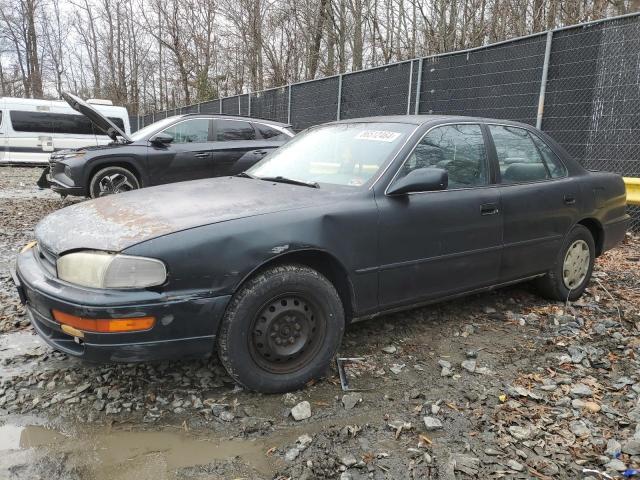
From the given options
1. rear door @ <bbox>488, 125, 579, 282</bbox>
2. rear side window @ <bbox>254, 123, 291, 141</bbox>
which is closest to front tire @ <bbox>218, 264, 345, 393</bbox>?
rear door @ <bbox>488, 125, 579, 282</bbox>

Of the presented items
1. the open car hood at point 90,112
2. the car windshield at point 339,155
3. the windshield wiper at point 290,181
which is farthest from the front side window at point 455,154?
the open car hood at point 90,112

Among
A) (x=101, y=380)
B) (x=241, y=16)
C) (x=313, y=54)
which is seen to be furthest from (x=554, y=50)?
(x=241, y=16)

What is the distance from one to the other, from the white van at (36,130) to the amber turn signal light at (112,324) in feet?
45.6

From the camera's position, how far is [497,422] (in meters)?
2.60

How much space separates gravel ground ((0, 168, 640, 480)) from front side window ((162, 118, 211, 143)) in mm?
5072

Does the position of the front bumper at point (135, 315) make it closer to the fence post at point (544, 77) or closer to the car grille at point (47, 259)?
the car grille at point (47, 259)

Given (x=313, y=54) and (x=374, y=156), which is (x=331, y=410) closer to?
(x=374, y=156)

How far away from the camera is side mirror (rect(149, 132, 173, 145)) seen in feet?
26.3

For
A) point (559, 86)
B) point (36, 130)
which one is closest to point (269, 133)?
point (559, 86)

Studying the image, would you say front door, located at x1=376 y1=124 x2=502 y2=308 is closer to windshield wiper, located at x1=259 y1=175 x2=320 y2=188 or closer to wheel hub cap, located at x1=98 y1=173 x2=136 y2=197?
windshield wiper, located at x1=259 y1=175 x2=320 y2=188

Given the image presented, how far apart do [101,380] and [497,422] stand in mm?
2187

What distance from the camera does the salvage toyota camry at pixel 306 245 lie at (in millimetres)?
2416

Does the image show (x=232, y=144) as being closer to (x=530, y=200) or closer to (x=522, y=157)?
(x=522, y=157)

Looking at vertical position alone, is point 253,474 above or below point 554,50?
below
